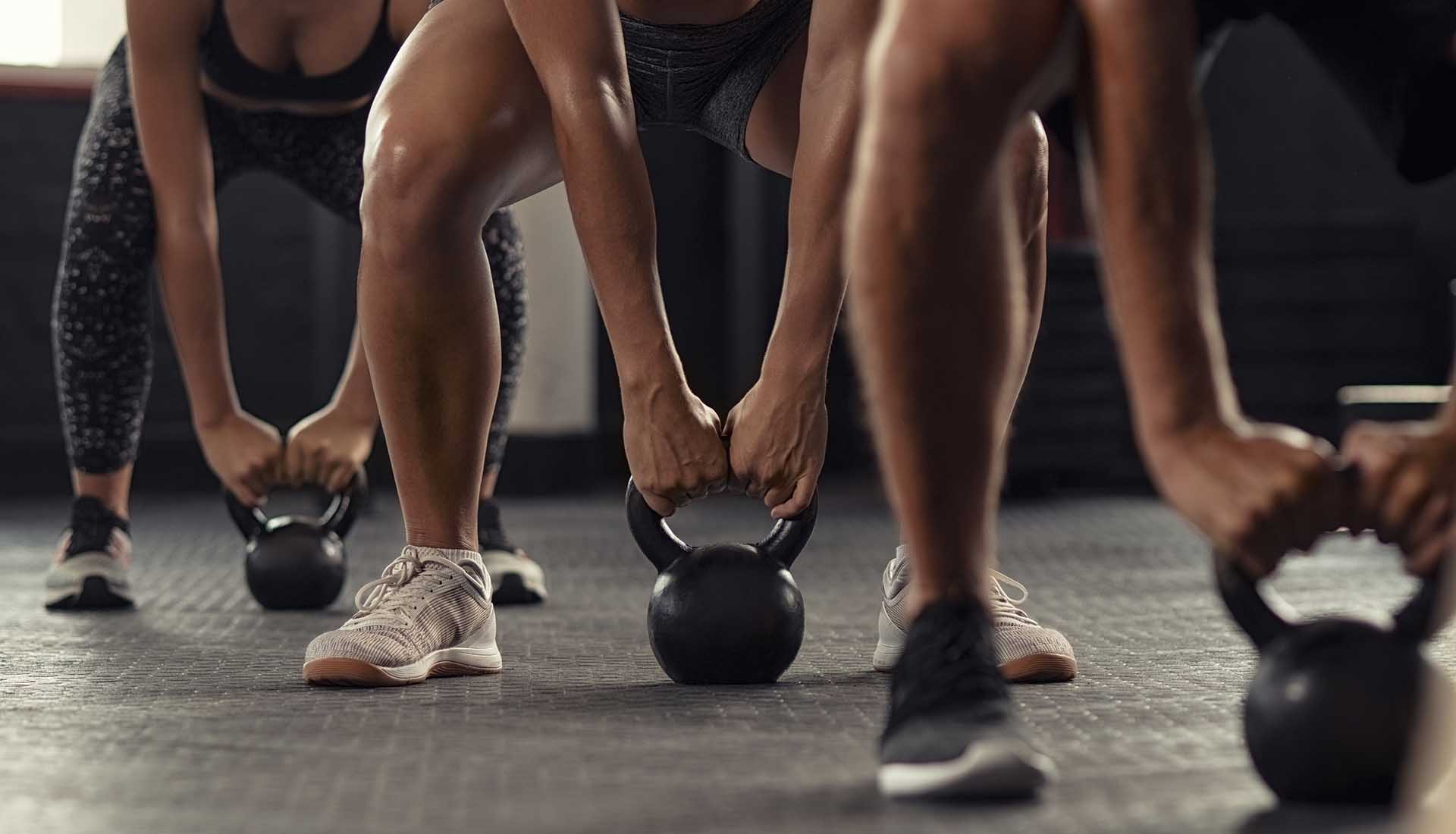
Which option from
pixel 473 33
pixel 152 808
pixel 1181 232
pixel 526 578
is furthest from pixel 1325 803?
pixel 526 578

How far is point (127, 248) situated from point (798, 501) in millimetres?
1182

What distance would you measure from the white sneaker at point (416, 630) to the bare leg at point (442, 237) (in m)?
0.03

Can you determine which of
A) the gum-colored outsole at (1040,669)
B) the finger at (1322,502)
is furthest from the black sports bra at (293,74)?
the finger at (1322,502)

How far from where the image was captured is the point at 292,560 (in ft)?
6.91

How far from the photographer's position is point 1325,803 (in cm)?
93

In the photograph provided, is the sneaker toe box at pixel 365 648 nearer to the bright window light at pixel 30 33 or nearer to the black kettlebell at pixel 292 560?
the black kettlebell at pixel 292 560

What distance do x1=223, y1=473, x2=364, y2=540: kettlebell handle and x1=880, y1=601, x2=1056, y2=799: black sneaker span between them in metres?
1.32

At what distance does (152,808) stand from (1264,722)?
650 mm

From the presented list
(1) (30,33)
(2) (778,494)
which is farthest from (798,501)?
(1) (30,33)

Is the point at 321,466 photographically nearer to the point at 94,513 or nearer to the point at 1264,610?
the point at 94,513

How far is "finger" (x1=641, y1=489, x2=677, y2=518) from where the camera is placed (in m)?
1.38

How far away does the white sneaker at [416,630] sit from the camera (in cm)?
143

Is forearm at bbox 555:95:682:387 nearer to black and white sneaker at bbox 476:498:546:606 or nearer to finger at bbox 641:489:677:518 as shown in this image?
finger at bbox 641:489:677:518

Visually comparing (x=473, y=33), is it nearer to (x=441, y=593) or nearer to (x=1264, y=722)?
(x=441, y=593)
